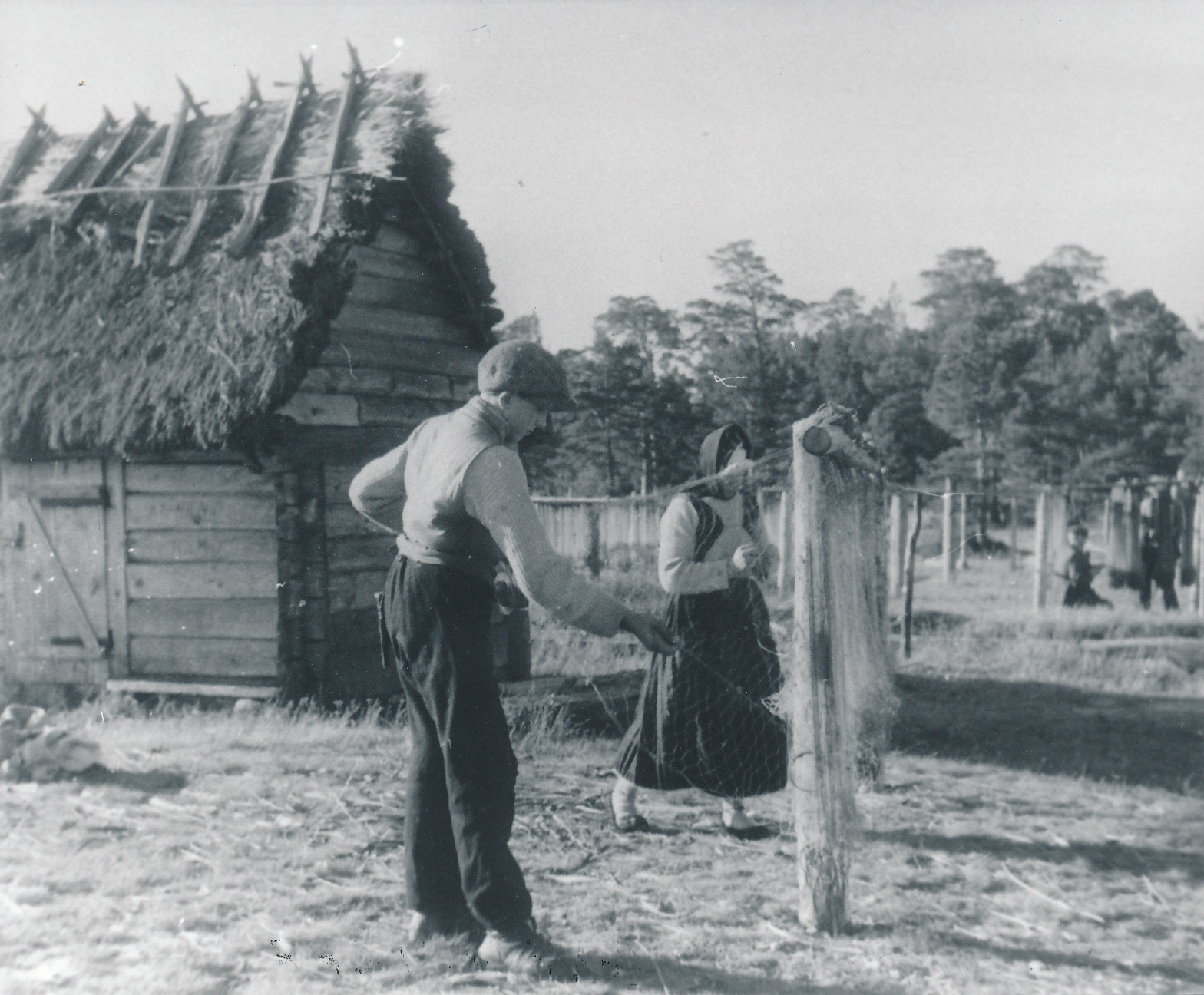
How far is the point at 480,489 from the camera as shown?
333 cm

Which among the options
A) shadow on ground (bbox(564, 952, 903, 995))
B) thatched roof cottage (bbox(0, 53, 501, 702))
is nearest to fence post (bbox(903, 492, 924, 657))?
thatched roof cottage (bbox(0, 53, 501, 702))

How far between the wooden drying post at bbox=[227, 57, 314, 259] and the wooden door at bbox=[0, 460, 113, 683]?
1921 millimetres

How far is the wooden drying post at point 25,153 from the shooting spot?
9.41 meters

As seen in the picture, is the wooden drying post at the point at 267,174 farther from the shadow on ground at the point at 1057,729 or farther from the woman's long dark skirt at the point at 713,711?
the shadow on ground at the point at 1057,729

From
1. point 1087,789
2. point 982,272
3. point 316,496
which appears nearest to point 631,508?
point 316,496

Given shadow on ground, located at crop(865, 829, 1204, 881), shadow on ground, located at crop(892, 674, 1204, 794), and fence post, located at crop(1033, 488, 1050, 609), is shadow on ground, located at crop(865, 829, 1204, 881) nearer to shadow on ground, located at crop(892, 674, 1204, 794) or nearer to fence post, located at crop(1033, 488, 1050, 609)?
shadow on ground, located at crop(892, 674, 1204, 794)

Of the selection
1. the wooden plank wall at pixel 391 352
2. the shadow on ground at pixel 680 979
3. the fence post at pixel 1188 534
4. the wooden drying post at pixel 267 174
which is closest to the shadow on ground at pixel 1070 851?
the shadow on ground at pixel 680 979

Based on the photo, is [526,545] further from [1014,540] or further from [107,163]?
[1014,540]

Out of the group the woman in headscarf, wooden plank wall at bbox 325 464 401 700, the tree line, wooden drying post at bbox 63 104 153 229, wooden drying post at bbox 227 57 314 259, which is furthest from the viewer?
the tree line

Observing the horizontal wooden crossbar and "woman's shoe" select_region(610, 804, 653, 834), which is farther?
the horizontal wooden crossbar

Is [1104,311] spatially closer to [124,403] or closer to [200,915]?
[124,403]

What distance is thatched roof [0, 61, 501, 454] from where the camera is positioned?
25.2ft

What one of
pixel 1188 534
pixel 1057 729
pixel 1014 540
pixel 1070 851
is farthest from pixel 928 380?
pixel 1070 851

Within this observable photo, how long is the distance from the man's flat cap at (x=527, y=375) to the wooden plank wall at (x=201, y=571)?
15.4 ft
